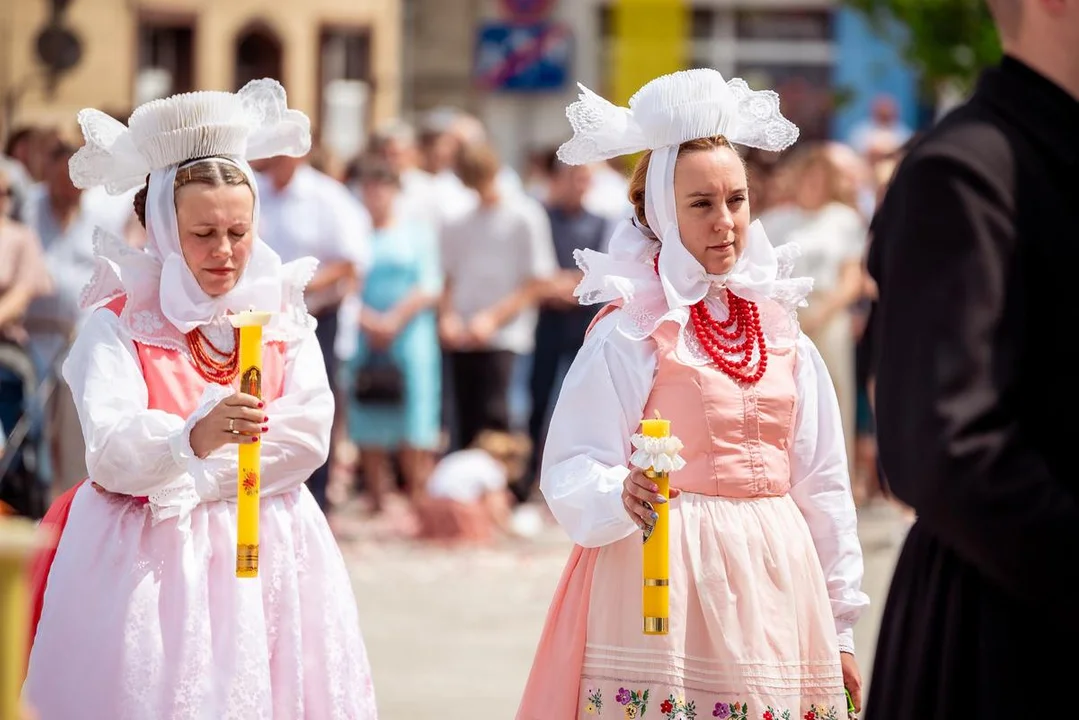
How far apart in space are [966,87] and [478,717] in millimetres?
14082

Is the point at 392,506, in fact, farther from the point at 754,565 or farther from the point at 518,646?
the point at 754,565

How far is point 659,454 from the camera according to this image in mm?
3951

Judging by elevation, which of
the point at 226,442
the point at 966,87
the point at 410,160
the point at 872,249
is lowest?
the point at 226,442

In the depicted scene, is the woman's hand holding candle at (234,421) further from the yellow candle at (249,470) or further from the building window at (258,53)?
the building window at (258,53)

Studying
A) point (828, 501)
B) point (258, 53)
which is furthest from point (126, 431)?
point (258, 53)

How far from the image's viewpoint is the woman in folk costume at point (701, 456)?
13.9 feet

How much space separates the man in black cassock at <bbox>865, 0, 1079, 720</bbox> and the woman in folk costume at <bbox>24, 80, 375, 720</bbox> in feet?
6.05

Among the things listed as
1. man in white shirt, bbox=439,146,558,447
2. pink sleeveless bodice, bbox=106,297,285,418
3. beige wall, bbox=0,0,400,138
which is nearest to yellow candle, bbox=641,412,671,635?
pink sleeveless bodice, bbox=106,297,285,418

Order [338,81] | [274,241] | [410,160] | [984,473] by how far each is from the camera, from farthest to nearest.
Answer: [338,81] → [410,160] → [274,241] → [984,473]

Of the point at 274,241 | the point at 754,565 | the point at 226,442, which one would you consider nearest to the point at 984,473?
the point at 754,565

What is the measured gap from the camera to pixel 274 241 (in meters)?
10.4

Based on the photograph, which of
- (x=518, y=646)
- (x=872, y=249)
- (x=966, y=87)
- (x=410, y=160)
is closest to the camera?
(x=872, y=249)

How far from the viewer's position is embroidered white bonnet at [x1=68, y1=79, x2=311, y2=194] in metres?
4.81

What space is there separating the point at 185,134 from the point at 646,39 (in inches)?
993
